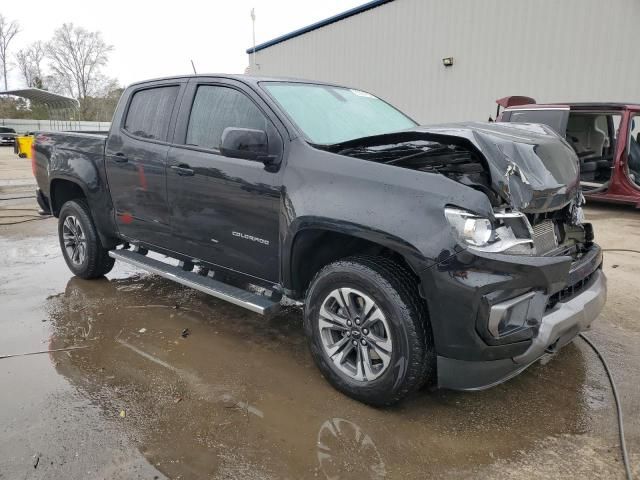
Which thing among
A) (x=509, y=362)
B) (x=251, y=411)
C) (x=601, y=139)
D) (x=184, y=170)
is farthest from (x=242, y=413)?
(x=601, y=139)

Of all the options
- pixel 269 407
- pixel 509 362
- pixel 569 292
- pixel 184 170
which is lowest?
pixel 269 407

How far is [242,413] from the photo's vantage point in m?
2.83

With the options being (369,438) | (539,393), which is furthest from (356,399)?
(539,393)

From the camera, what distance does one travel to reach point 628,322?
407 centimetres

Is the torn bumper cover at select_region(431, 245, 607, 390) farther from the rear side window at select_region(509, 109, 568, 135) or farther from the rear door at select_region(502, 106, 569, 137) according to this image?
the rear side window at select_region(509, 109, 568, 135)

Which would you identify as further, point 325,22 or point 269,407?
point 325,22

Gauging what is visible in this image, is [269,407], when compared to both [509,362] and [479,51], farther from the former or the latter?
[479,51]

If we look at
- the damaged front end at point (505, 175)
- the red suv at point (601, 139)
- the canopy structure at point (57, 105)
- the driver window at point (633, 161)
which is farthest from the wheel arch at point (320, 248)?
the canopy structure at point (57, 105)

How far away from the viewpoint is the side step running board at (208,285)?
10.9 ft

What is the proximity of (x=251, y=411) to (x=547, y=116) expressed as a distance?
24.1 ft

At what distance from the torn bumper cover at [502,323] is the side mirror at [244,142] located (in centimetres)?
137

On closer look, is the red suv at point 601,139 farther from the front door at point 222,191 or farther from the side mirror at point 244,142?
the side mirror at point 244,142

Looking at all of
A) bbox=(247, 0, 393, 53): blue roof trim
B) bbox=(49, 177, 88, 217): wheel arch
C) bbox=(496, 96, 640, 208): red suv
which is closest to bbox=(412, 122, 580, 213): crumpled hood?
bbox=(49, 177, 88, 217): wheel arch

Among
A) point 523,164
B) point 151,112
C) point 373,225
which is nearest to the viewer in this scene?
point 373,225
